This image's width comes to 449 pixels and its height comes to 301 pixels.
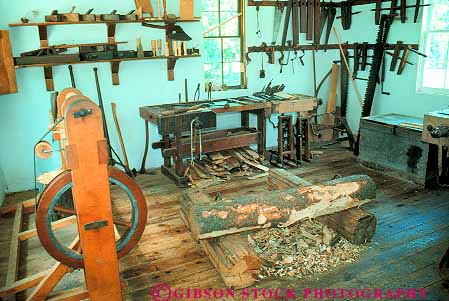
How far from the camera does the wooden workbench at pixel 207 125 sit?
14.8ft

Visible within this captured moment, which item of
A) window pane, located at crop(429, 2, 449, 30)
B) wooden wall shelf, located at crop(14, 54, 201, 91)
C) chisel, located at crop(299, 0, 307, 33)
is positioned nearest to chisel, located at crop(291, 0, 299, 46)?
chisel, located at crop(299, 0, 307, 33)

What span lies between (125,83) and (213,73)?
1.32 meters

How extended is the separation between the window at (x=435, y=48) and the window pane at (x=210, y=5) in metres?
2.81

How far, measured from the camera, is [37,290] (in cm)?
252

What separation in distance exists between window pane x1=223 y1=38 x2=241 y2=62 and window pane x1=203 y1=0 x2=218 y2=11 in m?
0.46

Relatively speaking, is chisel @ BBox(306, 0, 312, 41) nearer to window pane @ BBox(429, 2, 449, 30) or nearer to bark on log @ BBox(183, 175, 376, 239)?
window pane @ BBox(429, 2, 449, 30)

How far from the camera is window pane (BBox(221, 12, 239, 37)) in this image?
5.71 metres

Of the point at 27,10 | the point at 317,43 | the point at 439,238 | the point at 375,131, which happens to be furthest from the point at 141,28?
the point at 439,238

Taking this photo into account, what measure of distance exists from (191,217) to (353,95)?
4510mm

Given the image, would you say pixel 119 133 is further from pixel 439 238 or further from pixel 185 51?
pixel 439 238

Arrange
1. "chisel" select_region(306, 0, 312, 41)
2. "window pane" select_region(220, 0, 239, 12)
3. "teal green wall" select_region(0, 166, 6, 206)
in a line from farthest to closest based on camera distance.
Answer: "chisel" select_region(306, 0, 312, 41)
"window pane" select_region(220, 0, 239, 12)
"teal green wall" select_region(0, 166, 6, 206)

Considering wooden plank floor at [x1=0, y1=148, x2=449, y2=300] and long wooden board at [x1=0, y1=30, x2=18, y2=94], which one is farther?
long wooden board at [x1=0, y1=30, x2=18, y2=94]

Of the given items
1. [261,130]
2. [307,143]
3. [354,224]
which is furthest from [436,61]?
[354,224]

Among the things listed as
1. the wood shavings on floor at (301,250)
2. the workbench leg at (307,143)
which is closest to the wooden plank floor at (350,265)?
the wood shavings on floor at (301,250)
